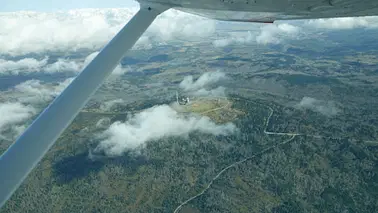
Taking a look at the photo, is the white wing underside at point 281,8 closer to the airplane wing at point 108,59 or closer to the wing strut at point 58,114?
the airplane wing at point 108,59

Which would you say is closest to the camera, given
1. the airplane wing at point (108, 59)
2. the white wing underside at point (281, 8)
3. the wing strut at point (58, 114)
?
the wing strut at point (58, 114)

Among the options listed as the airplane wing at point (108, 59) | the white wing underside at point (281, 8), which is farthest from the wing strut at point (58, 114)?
the white wing underside at point (281, 8)

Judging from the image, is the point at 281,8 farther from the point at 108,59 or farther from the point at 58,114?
the point at 58,114

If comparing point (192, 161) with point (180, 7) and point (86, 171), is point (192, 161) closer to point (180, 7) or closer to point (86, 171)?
point (86, 171)

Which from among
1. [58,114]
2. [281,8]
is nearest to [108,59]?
[58,114]

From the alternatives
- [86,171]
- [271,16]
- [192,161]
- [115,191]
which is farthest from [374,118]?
[271,16]
